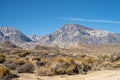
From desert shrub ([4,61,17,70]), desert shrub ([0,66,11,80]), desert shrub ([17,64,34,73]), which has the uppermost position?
desert shrub ([4,61,17,70])

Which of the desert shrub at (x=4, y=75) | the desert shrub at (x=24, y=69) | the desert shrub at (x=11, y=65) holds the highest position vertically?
the desert shrub at (x=11, y=65)

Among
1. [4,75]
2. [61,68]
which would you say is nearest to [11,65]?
Answer: [61,68]

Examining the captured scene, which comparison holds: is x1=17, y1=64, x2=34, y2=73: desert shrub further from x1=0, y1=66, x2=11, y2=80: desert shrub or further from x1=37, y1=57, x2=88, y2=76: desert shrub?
x1=0, y1=66, x2=11, y2=80: desert shrub

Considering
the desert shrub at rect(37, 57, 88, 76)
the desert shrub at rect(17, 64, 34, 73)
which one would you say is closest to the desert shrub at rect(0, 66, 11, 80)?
the desert shrub at rect(37, 57, 88, 76)

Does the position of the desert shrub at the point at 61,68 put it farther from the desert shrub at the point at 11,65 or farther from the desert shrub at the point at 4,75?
the desert shrub at the point at 4,75

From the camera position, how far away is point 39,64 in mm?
28703

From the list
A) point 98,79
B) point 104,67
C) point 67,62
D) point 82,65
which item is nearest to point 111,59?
point 104,67

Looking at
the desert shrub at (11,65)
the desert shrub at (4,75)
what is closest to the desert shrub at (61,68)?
the desert shrub at (11,65)

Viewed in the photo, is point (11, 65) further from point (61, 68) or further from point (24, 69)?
point (61, 68)

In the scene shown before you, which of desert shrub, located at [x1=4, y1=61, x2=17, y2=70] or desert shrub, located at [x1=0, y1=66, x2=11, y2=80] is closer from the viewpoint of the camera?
desert shrub, located at [x1=0, y1=66, x2=11, y2=80]

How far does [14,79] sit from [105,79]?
254 inches

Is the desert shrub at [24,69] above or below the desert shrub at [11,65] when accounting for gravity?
below

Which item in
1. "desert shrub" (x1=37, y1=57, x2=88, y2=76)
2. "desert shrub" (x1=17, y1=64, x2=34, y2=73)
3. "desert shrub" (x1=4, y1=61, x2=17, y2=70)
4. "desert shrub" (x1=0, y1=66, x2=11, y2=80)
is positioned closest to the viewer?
"desert shrub" (x1=0, y1=66, x2=11, y2=80)

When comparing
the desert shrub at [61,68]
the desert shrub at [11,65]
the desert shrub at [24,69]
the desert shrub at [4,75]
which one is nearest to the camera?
the desert shrub at [4,75]
